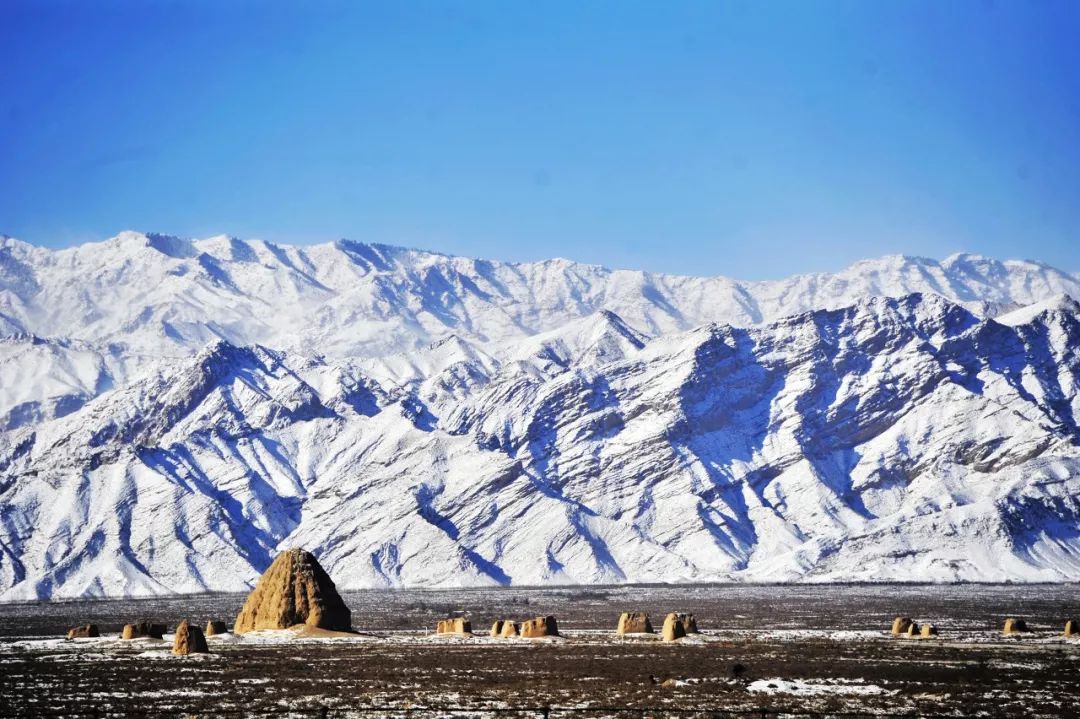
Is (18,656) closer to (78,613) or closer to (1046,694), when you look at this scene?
(1046,694)

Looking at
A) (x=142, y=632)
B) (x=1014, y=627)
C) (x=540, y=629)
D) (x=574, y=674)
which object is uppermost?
(x=1014, y=627)

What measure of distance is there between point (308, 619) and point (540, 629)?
61.8 feet

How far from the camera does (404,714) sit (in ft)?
216

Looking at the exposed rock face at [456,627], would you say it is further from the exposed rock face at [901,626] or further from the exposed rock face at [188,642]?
the exposed rock face at [901,626]

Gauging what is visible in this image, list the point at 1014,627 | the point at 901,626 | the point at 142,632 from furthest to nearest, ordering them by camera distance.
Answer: the point at 1014,627, the point at 901,626, the point at 142,632

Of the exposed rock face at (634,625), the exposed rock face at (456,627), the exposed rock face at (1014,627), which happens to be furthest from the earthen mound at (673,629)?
the exposed rock face at (1014,627)

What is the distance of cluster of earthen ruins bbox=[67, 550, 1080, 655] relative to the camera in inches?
4621

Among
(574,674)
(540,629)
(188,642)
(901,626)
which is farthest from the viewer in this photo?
(901,626)

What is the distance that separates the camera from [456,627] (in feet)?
404

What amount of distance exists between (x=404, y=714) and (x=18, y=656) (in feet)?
156

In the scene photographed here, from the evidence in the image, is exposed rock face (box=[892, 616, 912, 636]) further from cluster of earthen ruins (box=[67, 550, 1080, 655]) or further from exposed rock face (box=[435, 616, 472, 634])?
exposed rock face (box=[435, 616, 472, 634])

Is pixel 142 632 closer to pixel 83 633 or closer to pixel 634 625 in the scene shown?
pixel 83 633

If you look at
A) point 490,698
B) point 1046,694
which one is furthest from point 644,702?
point 1046,694

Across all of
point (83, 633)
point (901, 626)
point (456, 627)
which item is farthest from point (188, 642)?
point (901, 626)
